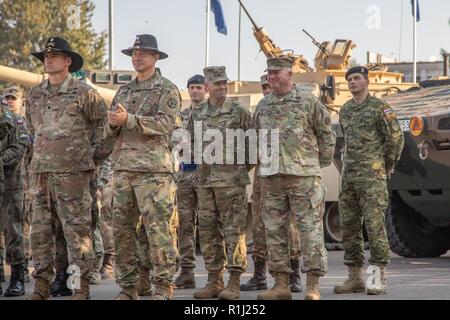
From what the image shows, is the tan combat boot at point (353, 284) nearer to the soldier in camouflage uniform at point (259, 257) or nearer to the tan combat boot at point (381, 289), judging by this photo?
the tan combat boot at point (381, 289)

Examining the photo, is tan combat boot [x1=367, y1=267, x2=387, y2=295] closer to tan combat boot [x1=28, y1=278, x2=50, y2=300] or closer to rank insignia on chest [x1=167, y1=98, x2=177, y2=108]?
rank insignia on chest [x1=167, y1=98, x2=177, y2=108]

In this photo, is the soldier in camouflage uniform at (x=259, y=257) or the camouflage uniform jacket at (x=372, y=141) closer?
the camouflage uniform jacket at (x=372, y=141)

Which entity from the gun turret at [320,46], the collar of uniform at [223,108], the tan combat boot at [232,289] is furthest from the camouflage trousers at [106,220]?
the gun turret at [320,46]

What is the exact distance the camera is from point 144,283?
1034cm

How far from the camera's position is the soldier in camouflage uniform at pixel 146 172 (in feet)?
30.4

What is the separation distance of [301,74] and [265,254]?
9.11 m

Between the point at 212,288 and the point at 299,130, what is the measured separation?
158cm

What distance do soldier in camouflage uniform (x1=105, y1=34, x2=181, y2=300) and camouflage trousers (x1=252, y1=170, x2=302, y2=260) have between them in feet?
5.01

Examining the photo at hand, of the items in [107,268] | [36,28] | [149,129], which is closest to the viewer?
[149,129]

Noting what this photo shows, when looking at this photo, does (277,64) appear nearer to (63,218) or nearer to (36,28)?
Result: (63,218)

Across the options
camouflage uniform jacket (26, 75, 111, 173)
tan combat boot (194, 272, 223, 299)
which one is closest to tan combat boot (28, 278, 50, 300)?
camouflage uniform jacket (26, 75, 111, 173)

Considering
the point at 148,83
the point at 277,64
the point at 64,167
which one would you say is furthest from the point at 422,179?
the point at 64,167
